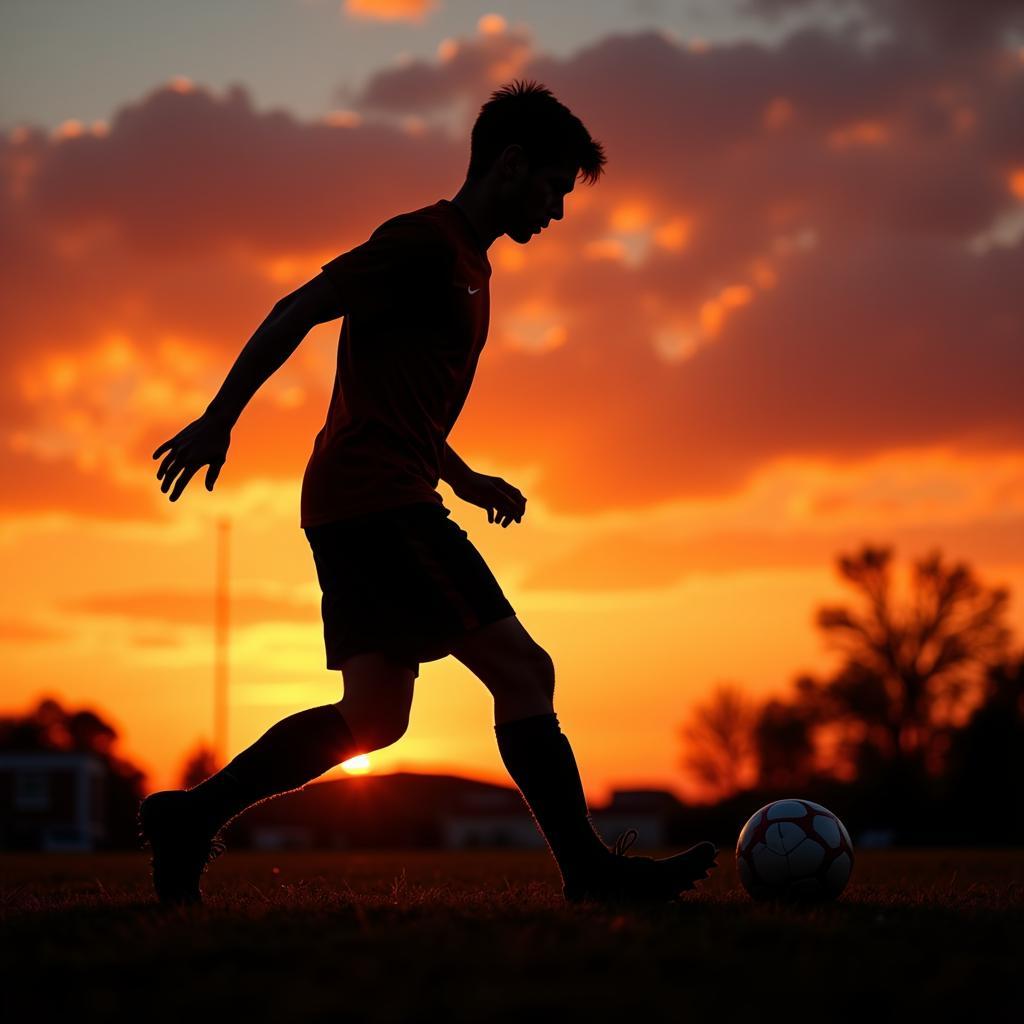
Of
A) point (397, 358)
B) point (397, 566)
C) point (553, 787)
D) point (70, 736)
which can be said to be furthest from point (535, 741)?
point (70, 736)

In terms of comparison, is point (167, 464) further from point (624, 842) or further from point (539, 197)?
point (624, 842)

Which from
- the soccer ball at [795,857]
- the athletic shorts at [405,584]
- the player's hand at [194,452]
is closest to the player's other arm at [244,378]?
the player's hand at [194,452]

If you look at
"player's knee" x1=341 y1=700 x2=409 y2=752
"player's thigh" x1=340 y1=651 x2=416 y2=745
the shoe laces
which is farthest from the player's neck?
the shoe laces

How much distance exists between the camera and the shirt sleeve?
4648mm

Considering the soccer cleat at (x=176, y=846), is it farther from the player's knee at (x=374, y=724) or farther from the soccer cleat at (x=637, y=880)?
the soccer cleat at (x=637, y=880)

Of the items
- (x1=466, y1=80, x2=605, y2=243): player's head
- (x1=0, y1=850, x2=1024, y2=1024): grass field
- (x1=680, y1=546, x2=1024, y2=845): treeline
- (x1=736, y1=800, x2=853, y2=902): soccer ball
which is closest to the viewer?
(x1=0, y1=850, x2=1024, y2=1024): grass field

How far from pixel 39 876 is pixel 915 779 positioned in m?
41.6

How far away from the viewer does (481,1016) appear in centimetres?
251

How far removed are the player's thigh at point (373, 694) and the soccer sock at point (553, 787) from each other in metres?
0.35

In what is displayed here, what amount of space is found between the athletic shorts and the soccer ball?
4.58ft

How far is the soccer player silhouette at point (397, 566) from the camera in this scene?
463 centimetres

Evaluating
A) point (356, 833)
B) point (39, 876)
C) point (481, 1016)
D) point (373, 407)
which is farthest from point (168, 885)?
point (356, 833)

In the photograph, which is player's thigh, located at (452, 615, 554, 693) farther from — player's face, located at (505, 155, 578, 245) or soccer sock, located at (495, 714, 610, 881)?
player's face, located at (505, 155, 578, 245)

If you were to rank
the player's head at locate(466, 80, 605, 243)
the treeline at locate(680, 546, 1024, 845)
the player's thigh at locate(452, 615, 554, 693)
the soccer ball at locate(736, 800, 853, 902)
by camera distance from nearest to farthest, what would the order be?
the player's thigh at locate(452, 615, 554, 693) → the player's head at locate(466, 80, 605, 243) → the soccer ball at locate(736, 800, 853, 902) → the treeline at locate(680, 546, 1024, 845)
